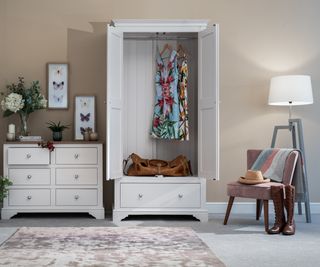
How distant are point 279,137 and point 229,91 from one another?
76cm

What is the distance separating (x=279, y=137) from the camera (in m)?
5.17

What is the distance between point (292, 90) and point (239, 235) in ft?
5.36

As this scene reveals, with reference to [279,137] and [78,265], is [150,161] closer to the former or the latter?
[279,137]

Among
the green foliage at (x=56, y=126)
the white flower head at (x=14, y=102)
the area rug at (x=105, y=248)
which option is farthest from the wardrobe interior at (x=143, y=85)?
the area rug at (x=105, y=248)

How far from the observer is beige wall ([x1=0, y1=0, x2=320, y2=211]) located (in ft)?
16.8

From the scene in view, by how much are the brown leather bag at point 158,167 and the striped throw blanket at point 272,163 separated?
711 mm

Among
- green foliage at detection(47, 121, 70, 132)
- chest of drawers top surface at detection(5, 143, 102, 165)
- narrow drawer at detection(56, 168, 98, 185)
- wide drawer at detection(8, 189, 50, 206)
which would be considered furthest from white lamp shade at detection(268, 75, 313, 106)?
wide drawer at detection(8, 189, 50, 206)

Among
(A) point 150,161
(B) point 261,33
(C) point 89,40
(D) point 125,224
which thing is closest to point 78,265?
(D) point 125,224

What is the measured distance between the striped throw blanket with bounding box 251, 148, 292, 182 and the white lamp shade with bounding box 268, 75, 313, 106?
1.89 ft

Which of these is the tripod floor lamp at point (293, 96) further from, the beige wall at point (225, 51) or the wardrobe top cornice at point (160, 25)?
the wardrobe top cornice at point (160, 25)

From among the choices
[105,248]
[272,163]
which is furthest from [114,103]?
[105,248]

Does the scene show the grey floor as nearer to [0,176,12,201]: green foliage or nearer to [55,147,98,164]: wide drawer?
[0,176,12,201]: green foliage

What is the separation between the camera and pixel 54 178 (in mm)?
4672

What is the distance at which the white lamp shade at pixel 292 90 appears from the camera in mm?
4633
